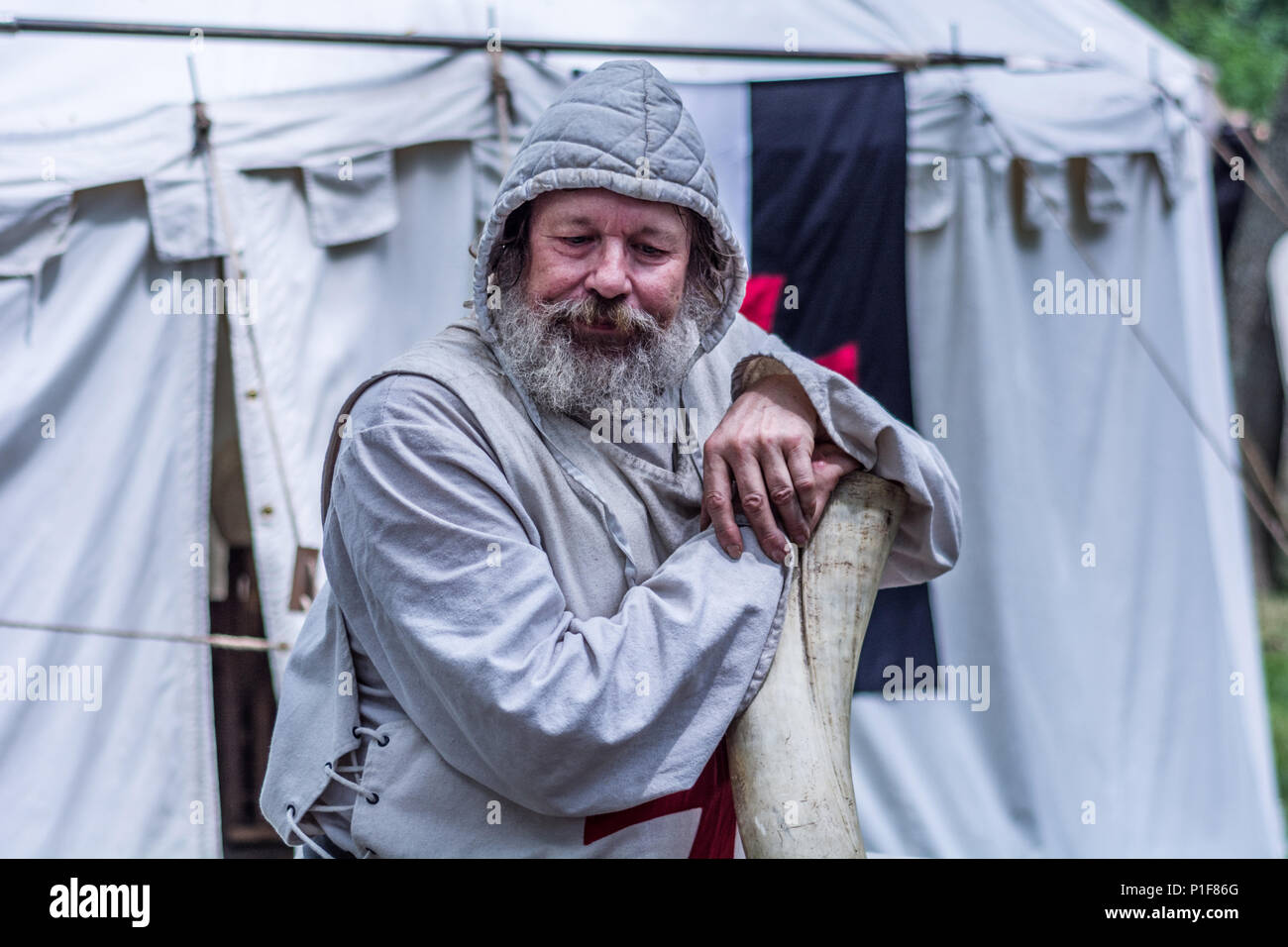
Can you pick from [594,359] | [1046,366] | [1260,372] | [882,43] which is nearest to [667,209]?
[594,359]

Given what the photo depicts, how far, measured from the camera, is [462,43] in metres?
3.11

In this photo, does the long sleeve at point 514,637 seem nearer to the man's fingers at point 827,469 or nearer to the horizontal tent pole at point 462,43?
the man's fingers at point 827,469

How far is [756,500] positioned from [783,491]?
30 mm

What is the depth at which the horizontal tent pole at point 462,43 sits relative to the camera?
9.65ft

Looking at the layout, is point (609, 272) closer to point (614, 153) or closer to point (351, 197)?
point (614, 153)

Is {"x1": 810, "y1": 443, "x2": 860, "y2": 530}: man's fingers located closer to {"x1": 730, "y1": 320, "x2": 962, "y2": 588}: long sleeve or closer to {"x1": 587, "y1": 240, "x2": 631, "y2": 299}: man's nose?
{"x1": 730, "y1": 320, "x2": 962, "y2": 588}: long sleeve

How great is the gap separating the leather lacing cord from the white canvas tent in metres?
1.65

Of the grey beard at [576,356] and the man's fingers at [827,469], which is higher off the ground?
the grey beard at [576,356]

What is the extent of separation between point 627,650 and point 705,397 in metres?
0.47

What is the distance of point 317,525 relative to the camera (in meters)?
3.03

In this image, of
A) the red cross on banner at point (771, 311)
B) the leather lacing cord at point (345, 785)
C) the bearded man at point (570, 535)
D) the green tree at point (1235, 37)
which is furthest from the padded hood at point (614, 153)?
the green tree at point (1235, 37)

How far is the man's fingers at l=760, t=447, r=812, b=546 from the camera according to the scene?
1325 mm

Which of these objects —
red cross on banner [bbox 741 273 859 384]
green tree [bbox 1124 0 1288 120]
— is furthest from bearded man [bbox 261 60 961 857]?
green tree [bbox 1124 0 1288 120]

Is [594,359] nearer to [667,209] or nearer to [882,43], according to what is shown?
[667,209]
